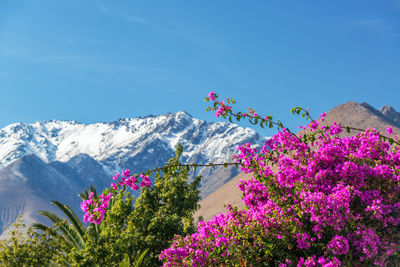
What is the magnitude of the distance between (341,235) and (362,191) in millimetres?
1026

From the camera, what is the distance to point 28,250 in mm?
15242

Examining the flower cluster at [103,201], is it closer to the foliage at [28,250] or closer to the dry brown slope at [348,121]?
the foliage at [28,250]

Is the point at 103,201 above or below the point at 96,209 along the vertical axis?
above

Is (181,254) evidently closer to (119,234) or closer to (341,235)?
(341,235)

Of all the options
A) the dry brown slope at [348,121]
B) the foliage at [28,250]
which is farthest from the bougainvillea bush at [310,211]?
the dry brown slope at [348,121]

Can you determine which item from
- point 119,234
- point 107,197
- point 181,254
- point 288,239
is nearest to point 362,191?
point 288,239

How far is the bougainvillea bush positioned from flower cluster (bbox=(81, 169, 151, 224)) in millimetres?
1376

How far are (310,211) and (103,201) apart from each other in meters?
3.83

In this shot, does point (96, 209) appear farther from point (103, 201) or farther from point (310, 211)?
point (310, 211)

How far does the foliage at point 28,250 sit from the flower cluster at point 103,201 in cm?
585

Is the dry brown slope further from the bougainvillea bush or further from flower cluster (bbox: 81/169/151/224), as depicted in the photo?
flower cluster (bbox: 81/169/151/224)

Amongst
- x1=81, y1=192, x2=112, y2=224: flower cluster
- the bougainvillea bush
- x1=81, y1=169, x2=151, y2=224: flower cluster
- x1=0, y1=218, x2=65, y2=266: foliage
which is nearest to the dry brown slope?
x1=0, y1=218, x2=65, y2=266: foliage

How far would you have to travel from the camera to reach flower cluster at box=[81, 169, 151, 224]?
893cm

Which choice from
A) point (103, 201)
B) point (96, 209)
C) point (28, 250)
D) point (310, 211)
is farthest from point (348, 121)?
point (96, 209)
